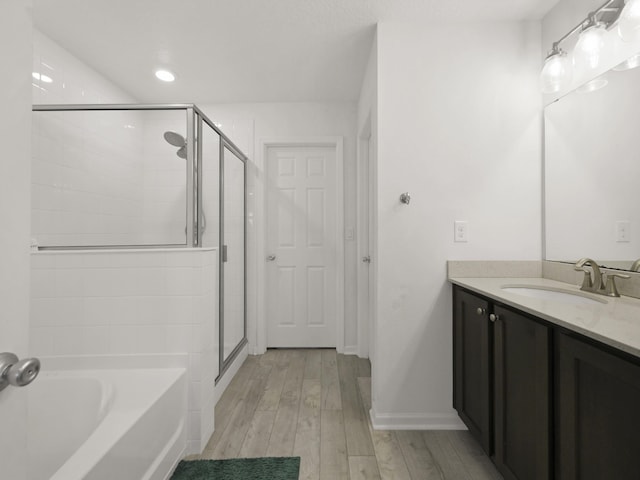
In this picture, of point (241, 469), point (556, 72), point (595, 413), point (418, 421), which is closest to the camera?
point (595, 413)

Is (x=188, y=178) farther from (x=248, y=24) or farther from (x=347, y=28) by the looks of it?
(x=347, y=28)

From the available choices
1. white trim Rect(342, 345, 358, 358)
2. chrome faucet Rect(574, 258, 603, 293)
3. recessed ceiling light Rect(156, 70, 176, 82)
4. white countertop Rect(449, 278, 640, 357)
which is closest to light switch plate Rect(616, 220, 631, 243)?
chrome faucet Rect(574, 258, 603, 293)

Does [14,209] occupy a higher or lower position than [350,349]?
higher

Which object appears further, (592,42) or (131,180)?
(131,180)

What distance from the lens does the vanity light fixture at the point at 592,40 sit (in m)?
1.39

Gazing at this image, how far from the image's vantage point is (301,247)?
339cm

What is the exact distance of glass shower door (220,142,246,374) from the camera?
2.60 meters

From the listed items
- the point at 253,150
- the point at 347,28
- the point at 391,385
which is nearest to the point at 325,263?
the point at 253,150

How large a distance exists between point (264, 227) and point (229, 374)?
1317 mm

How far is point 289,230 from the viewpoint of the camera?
340 centimetres

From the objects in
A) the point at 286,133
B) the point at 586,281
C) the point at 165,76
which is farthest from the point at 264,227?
the point at 586,281

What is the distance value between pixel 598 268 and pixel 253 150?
2742mm

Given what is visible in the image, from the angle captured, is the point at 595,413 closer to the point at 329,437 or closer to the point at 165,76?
the point at 329,437

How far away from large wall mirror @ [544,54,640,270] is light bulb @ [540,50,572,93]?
0.10 m
